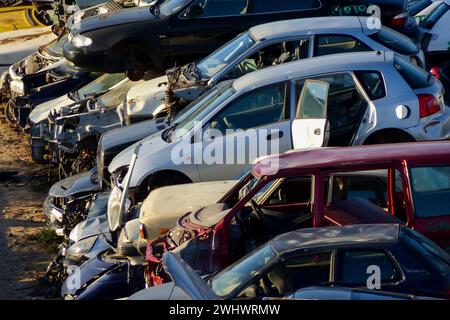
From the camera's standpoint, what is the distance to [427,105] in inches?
447

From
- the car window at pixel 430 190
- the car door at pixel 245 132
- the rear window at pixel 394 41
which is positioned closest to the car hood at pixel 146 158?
the car door at pixel 245 132

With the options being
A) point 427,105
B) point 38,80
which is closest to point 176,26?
point 38,80

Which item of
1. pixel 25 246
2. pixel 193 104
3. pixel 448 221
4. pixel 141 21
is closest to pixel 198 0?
pixel 141 21

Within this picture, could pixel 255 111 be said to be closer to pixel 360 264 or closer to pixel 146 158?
pixel 146 158

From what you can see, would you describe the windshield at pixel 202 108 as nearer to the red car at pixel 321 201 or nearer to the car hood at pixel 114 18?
the red car at pixel 321 201

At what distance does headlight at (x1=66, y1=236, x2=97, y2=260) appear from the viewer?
10492 millimetres

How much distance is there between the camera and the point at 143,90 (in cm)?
1388

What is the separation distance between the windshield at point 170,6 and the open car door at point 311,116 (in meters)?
4.35

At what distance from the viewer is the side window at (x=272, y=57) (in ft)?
41.8

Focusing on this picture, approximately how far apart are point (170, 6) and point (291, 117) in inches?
181

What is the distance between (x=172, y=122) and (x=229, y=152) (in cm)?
109

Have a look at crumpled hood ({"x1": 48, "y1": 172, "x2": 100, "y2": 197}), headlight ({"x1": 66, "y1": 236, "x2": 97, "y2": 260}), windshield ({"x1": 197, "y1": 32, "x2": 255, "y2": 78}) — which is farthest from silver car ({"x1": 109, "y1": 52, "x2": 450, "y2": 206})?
windshield ({"x1": 197, "y1": 32, "x2": 255, "y2": 78})

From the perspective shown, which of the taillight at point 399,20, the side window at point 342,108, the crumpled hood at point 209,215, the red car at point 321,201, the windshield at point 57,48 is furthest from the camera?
the windshield at point 57,48

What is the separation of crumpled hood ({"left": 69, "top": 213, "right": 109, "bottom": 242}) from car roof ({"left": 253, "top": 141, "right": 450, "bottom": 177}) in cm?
223
